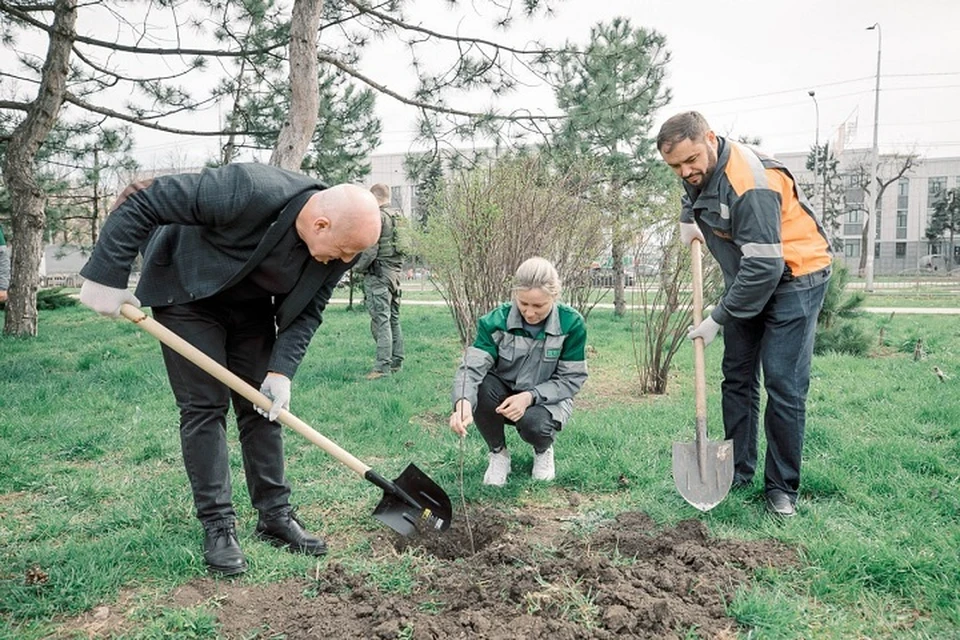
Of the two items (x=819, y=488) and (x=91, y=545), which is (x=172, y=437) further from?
(x=819, y=488)

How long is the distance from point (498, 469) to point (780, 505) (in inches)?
53.2

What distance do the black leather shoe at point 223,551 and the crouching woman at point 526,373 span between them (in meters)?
1.26

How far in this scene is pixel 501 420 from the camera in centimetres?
365

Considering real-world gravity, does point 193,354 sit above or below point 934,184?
below

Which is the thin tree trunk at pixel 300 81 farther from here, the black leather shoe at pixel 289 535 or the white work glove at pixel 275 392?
the black leather shoe at pixel 289 535

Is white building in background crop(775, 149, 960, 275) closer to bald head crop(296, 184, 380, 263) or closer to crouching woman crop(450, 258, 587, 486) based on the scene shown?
crouching woman crop(450, 258, 587, 486)

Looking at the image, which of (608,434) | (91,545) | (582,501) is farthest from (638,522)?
(91,545)

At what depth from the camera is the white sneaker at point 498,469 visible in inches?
144

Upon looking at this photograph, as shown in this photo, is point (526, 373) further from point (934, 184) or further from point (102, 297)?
point (934, 184)

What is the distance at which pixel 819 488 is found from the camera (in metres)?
3.46

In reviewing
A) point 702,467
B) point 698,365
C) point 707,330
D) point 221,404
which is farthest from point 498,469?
point 221,404

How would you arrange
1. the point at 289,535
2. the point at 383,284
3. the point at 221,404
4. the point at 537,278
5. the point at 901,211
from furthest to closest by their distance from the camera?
the point at 901,211 → the point at 383,284 → the point at 537,278 → the point at 289,535 → the point at 221,404

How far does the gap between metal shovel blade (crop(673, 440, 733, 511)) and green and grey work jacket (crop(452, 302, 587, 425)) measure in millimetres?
632

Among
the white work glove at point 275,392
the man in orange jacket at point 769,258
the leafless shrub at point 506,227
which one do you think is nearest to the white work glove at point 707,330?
the man in orange jacket at point 769,258
